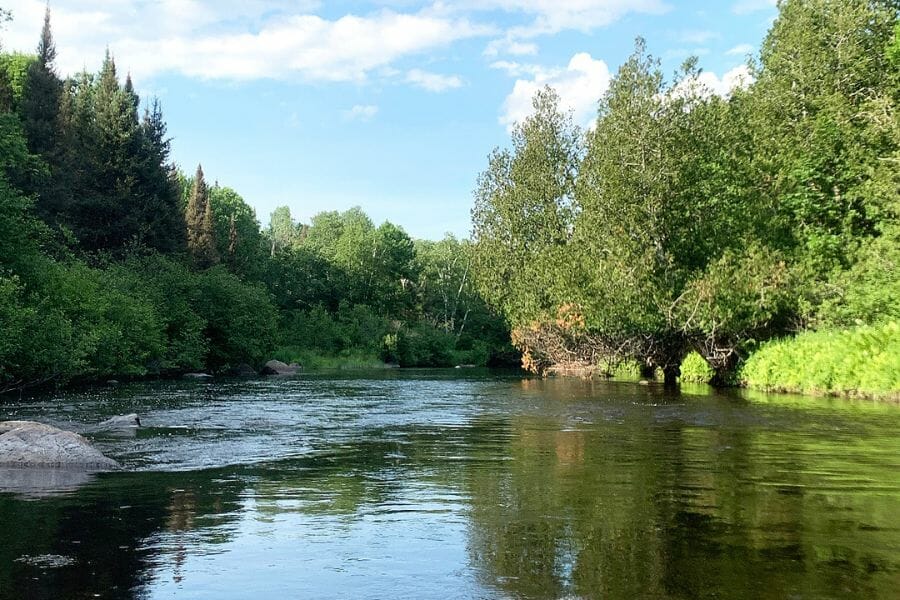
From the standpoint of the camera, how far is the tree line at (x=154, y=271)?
114 feet

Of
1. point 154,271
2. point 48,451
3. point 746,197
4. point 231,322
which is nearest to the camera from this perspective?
point 48,451

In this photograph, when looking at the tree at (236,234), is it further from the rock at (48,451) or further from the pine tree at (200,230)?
the rock at (48,451)

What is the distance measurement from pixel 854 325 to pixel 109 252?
5487 cm

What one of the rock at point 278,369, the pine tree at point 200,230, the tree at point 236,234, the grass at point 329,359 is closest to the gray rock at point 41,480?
the rock at point 278,369

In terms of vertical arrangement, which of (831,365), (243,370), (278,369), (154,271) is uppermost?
(154,271)

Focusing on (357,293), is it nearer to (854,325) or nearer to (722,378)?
(722,378)

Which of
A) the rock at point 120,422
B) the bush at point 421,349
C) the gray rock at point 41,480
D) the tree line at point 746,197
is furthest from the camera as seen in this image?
the bush at point 421,349

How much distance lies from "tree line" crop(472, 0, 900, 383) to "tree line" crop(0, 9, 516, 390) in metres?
24.7

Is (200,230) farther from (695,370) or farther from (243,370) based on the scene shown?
(695,370)

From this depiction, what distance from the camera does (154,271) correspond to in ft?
201

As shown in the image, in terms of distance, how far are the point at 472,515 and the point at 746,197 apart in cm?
3542

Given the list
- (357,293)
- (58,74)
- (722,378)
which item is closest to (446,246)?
(357,293)

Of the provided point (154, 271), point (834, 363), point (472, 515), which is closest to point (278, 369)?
point (154, 271)

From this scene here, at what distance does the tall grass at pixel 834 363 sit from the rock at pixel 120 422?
26.7 m
